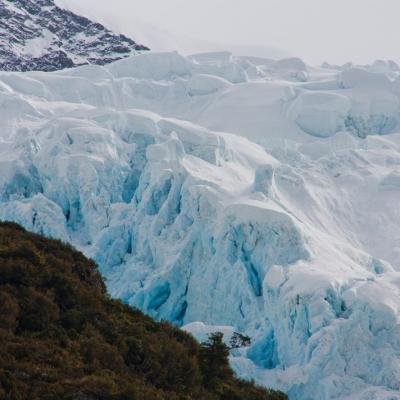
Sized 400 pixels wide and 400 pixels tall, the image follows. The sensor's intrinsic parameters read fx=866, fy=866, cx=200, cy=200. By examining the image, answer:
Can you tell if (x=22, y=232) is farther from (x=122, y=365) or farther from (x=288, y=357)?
(x=288, y=357)

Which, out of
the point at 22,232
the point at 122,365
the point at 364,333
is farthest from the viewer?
the point at 364,333

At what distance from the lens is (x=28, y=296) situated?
41.3ft

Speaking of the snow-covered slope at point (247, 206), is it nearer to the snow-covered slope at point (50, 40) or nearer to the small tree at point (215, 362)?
the small tree at point (215, 362)

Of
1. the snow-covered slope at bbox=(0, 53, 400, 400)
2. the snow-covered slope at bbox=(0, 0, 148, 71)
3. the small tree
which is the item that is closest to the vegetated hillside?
the small tree

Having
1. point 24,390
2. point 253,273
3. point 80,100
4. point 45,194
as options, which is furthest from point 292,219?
point 80,100

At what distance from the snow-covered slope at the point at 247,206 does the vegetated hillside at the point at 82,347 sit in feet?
28.7

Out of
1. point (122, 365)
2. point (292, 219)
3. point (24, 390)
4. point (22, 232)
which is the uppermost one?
point (24, 390)

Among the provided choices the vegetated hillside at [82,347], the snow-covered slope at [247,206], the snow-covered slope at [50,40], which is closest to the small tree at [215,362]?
the vegetated hillside at [82,347]

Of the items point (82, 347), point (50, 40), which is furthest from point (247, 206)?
point (50, 40)

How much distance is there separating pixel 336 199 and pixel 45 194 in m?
11.5

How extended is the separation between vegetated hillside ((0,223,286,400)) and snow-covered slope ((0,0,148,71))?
5546cm

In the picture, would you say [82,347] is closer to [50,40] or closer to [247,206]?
[247,206]

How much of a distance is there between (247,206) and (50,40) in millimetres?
52357

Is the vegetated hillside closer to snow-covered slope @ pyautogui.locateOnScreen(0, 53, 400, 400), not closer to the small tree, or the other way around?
the small tree
